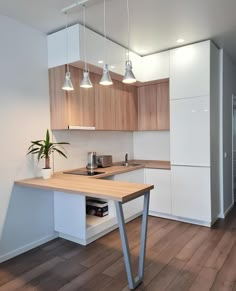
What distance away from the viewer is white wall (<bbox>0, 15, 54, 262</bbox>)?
2730 mm

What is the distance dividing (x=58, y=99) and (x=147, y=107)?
1820 millimetres

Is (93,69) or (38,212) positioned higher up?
(93,69)

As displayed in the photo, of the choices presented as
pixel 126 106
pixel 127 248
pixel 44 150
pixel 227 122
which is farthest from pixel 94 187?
pixel 227 122

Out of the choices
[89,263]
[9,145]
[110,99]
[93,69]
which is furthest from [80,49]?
[89,263]

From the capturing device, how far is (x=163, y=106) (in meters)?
4.20

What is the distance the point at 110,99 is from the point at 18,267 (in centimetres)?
260

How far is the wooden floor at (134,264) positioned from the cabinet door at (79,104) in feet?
5.39

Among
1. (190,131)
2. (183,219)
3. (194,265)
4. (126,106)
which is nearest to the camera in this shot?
(194,265)

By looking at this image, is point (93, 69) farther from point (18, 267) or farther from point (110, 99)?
point (18, 267)

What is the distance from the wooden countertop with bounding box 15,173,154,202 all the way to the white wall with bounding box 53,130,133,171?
0.64 metres

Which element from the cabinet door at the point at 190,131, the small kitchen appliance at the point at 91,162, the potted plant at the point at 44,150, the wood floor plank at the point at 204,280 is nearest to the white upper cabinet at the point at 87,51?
the cabinet door at the point at 190,131

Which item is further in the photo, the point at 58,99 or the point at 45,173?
the point at 58,99

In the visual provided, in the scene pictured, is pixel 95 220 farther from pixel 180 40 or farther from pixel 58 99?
pixel 180 40

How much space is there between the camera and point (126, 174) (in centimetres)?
372
